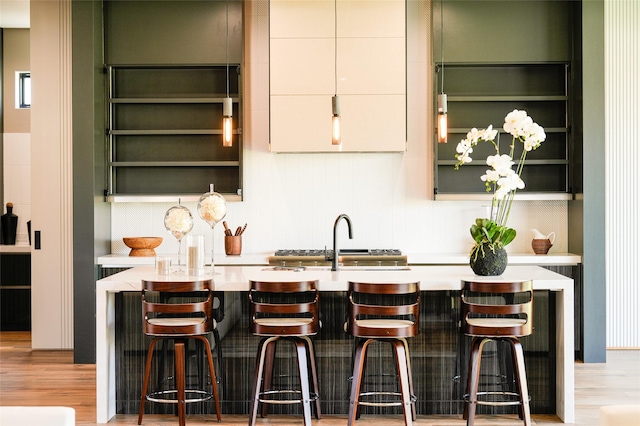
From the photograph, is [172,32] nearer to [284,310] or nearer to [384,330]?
[284,310]

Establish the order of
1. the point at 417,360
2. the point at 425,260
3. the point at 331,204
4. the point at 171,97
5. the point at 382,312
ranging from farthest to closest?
the point at 331,204, the point at 171,97, the point at 425,260, the point at 417,360, the point at 382,312

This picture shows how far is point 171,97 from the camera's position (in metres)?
6.49

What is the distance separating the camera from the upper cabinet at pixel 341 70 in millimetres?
6164

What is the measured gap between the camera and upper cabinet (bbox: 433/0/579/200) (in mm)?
6301

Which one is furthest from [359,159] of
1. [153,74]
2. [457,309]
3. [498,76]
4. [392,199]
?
[457,309]

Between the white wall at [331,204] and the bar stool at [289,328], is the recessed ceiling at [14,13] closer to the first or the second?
the white wall at [331,204]

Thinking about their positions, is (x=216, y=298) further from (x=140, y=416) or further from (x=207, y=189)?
(x=207, y=189)

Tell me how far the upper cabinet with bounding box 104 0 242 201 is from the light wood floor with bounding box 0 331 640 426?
162 cm

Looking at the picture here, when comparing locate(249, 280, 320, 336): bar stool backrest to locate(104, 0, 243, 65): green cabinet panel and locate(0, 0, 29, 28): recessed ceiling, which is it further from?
locate(0, 0, 29, 28): recessed ceiling

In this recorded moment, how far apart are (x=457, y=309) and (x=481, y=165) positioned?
242 cm

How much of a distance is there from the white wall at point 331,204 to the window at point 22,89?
2612 mm

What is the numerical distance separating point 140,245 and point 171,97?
1.41m

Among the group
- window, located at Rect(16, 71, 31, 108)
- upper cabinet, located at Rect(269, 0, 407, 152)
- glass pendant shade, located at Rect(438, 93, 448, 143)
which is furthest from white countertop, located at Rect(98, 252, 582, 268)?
window, located at Rect(16, 71, 31, 108)

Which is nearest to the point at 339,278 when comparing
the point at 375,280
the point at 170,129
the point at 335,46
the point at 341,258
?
the point at 375,280
